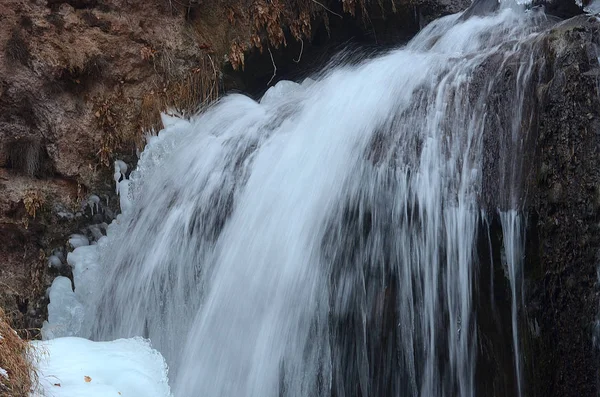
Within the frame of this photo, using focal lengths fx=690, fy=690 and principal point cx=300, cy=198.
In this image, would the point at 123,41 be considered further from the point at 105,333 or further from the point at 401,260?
the point at 401,260

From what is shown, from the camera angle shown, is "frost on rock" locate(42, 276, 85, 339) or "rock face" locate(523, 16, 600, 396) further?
"frost on rock" locate(42, 276, 85, 339)

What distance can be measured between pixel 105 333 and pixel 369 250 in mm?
1713

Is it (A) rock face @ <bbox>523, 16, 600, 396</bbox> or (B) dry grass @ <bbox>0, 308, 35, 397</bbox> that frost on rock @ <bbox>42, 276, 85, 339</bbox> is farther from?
(A) rock face @ <bbox>523, 16, 600, 396</bbox>

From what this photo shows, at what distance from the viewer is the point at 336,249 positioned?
3.18m

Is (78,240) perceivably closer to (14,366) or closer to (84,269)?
(84,269)

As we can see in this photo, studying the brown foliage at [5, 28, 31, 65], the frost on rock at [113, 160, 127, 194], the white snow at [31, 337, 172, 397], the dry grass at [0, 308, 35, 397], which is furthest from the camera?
the frost on rock at [113, 160, 127, 194]

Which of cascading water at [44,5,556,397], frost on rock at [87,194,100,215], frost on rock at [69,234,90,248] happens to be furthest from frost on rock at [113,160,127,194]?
cascading water at [44,5,556,397]

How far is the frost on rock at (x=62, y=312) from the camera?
4.20m

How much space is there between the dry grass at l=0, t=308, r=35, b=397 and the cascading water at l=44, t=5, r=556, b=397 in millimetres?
989

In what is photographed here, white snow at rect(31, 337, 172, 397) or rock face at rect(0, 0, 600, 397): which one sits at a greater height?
rock face at rect(0, 0, 600, 397)

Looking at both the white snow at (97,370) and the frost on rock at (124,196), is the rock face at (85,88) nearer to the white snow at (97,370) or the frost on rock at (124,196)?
the frost on rock at (124,196)

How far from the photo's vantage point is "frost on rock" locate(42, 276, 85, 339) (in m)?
4.20

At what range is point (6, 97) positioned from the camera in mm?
4625

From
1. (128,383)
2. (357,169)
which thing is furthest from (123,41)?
(128,383)
